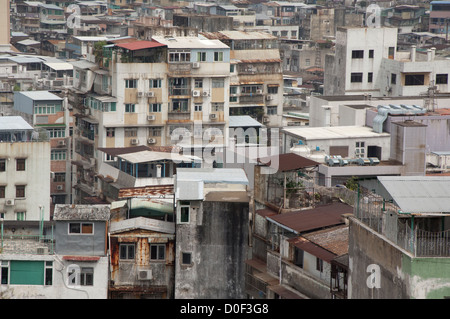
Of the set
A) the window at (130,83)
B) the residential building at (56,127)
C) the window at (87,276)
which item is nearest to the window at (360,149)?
the window at (130,83)

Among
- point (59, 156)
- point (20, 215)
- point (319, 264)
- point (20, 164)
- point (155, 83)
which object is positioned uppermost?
point (155, 83)

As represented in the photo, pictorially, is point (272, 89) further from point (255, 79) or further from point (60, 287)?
point (60, 287)

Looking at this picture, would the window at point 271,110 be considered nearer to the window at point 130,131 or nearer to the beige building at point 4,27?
the window at point 130,131

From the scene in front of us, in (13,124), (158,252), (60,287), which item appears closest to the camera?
(60,287)

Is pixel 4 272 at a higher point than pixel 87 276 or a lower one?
higher

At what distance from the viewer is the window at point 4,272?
92.5 ft

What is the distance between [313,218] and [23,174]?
13.4 metres

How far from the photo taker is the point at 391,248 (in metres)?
19.3

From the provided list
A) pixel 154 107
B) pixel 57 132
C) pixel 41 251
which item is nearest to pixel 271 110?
pixel 154 107

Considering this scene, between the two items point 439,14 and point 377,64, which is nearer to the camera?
point 377,64

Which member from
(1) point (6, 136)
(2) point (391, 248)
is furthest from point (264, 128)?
(2) point (391, 248)

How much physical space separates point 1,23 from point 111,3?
4204cm

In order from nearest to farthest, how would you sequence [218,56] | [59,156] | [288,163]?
1. [288,163]
2. [218,56]
3. [59,156]

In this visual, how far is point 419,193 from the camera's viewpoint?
65.2ft
